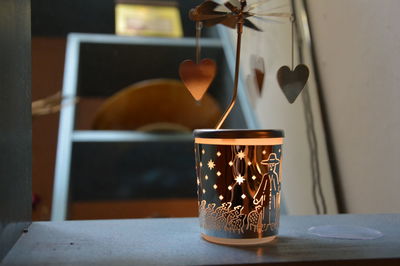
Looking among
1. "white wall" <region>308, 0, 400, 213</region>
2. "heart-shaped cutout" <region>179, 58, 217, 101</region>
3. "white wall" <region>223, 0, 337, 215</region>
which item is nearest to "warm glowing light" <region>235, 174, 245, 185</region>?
"heart-shaped cutout" <region>179, 58, 217, 101</region>

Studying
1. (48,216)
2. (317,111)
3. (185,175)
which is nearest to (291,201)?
(317,111)

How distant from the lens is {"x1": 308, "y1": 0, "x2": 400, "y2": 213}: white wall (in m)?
0.79

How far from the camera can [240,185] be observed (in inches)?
22.5

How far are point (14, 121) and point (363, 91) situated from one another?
1.86 feet

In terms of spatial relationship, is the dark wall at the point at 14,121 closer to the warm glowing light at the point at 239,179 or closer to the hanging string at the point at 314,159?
the warm glowing light at the point at 239,179

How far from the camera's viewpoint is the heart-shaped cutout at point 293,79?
2.24 feet

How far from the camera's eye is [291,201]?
3.75 ft

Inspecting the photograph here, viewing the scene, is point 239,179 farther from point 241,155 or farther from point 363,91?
point 363,91

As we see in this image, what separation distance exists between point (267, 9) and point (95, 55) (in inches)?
35.4

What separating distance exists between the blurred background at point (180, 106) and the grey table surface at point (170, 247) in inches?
10.1

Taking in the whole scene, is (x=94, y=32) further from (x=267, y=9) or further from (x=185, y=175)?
(x=267, y=9)

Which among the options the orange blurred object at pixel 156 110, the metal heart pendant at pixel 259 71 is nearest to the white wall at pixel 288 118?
the metal heart pendant at pixel 259 71

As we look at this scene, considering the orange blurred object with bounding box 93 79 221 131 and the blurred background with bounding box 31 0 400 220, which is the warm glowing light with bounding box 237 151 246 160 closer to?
the blurred background with bounding box 31 0 400 220

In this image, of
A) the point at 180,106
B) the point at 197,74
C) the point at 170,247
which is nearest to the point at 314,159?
the point at 197,74
